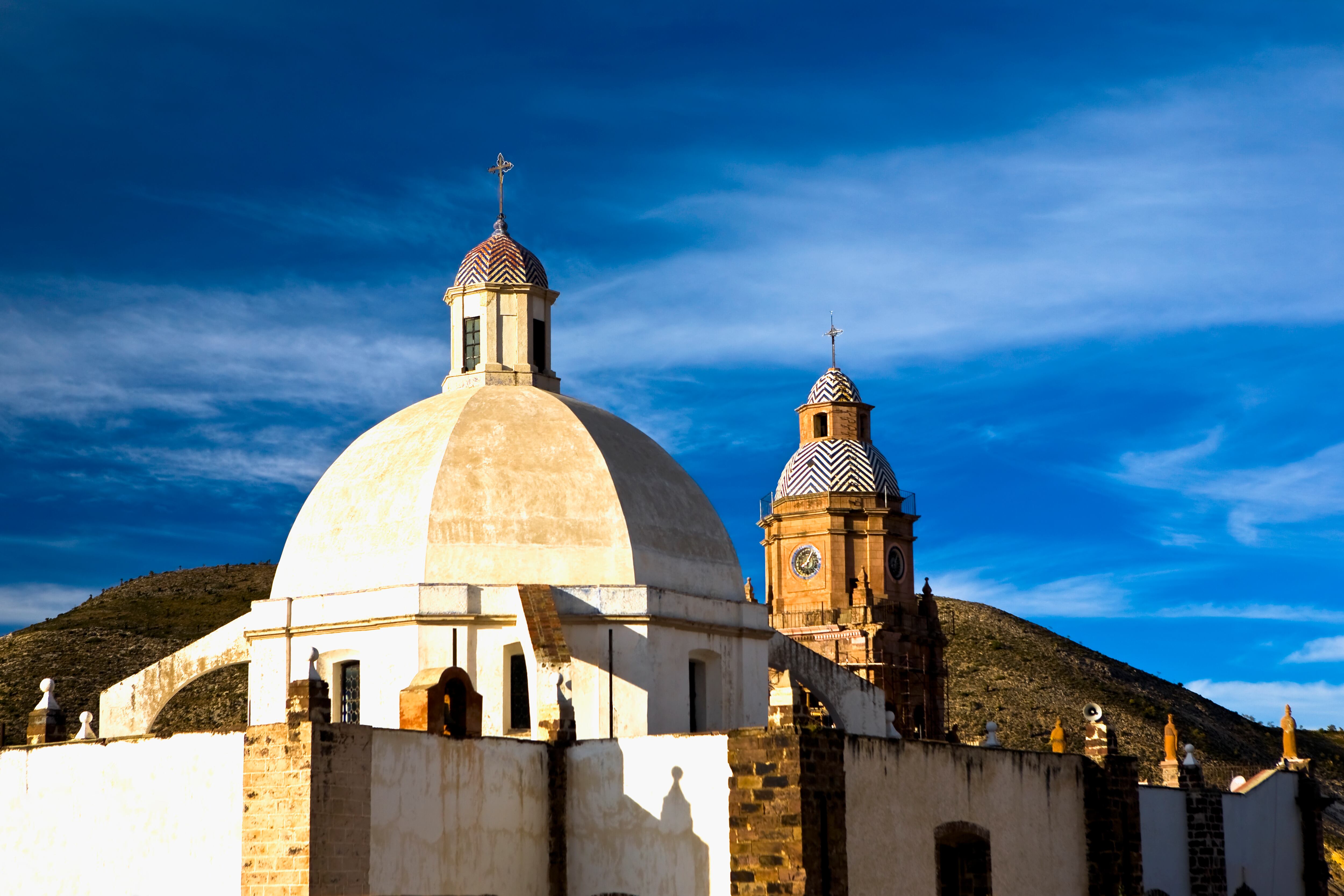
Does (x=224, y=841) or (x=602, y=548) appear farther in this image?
(x=602, y=548)

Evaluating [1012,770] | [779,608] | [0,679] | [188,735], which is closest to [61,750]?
[188,735]

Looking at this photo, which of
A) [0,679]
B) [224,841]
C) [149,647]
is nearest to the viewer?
[224,841]

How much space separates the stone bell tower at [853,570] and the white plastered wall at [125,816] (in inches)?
Answer: 1101

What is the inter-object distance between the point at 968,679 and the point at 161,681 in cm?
4486

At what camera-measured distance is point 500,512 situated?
22750mm

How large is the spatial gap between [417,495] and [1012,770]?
906 centimetres

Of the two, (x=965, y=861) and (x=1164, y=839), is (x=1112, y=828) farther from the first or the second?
(x=965, y=861)

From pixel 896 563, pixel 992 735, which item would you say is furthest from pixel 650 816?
pixel 896 563

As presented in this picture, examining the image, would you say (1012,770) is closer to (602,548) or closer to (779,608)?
(602,548)

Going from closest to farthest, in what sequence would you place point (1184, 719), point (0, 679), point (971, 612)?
point (0, 679) → point (1184, 719) → point (971, 612)

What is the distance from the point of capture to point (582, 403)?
2572 centimetres

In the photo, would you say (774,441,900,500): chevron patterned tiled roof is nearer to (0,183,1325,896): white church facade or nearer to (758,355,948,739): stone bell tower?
(758,355,948,739): stone bell tower

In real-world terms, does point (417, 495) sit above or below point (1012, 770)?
above

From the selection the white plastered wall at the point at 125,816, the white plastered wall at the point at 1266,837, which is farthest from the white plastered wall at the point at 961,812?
the white plastered wall at the point at 125,816
